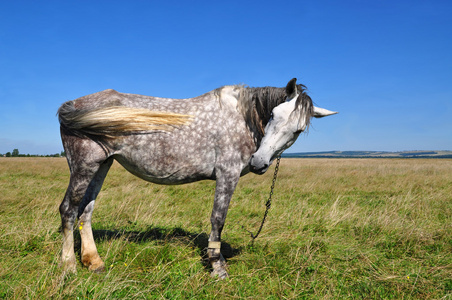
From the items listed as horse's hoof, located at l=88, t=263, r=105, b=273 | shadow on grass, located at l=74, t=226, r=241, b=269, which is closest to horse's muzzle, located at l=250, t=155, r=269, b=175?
shadow on grass, located at l=74, t=226, r=241, b=269

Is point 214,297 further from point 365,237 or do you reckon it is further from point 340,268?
point 365,237

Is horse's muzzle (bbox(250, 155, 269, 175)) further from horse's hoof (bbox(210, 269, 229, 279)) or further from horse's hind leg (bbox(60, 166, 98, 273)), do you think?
horse's hind leg (bbox(60, 166, 98, 273))

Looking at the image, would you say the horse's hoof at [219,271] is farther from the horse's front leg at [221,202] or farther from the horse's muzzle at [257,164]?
the horse's muzzle at [257,164]

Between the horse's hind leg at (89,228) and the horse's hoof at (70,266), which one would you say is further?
the horse's hind leg at (89,228)

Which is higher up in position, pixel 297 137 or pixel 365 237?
pixel 297 137

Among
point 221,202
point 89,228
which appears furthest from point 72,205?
point 221,202

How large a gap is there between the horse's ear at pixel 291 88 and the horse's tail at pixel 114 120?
1433 millimetres

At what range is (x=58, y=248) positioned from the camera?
419cm

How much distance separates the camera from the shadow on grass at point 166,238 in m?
4.48

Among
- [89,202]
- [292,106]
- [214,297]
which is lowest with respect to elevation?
[214,297]

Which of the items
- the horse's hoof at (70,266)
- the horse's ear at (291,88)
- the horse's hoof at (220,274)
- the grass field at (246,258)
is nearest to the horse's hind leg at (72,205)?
the horse's hoof at (70,266)

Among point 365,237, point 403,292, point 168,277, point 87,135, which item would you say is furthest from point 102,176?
point 365,237

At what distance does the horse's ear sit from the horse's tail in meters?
1.43

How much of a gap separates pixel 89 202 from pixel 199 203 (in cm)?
470
